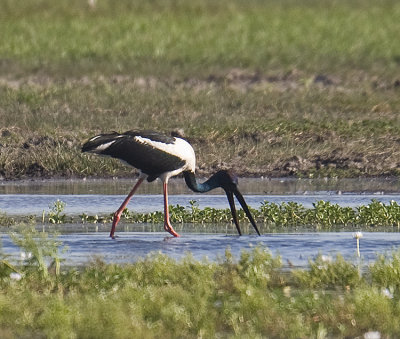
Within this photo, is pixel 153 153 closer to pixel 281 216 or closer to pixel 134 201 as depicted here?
pixel 281 216

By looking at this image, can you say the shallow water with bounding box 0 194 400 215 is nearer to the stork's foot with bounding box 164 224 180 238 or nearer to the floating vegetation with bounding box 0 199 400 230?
the floating vegetation with bounding box 0 199 400 230

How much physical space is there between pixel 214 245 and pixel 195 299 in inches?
122

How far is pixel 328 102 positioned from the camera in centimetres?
2030

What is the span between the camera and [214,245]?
10484 mm

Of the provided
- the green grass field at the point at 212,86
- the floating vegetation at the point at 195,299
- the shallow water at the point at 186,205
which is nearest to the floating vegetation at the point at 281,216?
the shallow water at the point at 186,205

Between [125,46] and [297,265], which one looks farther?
[125,46]

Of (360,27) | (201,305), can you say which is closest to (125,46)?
(360,27)

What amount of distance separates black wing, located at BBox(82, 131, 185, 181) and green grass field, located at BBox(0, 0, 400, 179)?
384 cm

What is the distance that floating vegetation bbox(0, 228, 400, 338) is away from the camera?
6.79m

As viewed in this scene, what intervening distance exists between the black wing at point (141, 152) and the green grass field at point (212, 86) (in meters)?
3.84

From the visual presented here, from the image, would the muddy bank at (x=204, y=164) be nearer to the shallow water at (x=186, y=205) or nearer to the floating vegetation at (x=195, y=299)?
the shallow water at (x=186, y=205)

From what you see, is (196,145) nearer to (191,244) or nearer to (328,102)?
(328,102)

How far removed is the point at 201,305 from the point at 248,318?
28 centimetres

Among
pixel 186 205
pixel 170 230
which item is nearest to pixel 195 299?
pixel 170 230
